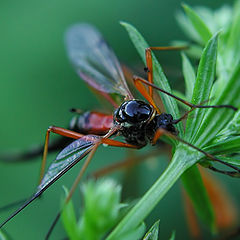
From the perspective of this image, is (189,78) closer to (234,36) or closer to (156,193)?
(234,36)

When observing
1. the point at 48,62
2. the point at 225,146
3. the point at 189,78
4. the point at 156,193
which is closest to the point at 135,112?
the point at 189,78

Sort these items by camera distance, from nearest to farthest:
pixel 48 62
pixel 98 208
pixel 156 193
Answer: pixel 98 208 < pixel 156 193 < pixel 48 62

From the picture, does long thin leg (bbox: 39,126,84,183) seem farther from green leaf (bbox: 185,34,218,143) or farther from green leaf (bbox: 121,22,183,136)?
green leaf (bbox: 185,34,218,143)

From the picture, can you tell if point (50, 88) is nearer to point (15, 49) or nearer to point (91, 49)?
point (15, 49)

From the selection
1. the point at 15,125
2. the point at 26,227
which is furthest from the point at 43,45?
the point at 26,227

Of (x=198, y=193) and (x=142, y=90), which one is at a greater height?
(x=142, y=90)

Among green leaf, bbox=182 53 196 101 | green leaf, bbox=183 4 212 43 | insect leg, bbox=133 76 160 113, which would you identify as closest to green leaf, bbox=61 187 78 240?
green leaf, bbox=182 53 196 101

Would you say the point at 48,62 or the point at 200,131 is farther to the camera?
the point at 48,62
